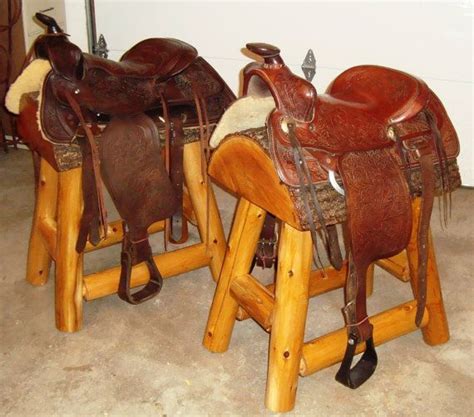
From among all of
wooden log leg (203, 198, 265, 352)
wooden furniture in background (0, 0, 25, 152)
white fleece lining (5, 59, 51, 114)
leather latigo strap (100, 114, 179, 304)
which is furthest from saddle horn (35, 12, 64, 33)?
wooden furniture in background (0, 0, 25, 152)

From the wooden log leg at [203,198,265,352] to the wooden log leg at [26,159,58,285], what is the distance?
2.17 ft

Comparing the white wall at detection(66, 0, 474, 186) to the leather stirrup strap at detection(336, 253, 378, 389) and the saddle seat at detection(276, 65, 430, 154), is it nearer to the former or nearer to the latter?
the saddle seat at detection(276, 65, 430, 154)

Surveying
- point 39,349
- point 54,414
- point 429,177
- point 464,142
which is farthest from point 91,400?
point 464,142

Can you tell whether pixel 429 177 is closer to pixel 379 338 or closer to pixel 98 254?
pixel 379 338

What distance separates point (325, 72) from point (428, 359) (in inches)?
63.7

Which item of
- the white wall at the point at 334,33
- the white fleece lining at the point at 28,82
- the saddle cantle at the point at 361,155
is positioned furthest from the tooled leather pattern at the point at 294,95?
the white wall at the point at 334,33

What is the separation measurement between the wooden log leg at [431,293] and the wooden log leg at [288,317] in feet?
1.32

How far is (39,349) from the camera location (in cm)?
193

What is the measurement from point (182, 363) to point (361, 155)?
2.66ft

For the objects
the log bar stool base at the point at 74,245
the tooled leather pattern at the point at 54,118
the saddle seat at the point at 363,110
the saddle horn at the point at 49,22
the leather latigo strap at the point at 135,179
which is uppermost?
the saddle horn at the point at 49,22

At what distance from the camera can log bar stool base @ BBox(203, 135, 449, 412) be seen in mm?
1553

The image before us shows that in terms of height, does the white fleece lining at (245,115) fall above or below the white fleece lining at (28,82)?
above

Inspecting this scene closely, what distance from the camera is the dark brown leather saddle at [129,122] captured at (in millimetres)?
1769

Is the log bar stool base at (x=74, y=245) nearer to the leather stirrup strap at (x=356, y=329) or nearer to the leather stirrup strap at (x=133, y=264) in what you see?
the leather stirrup strap at (x=133, y=264)
